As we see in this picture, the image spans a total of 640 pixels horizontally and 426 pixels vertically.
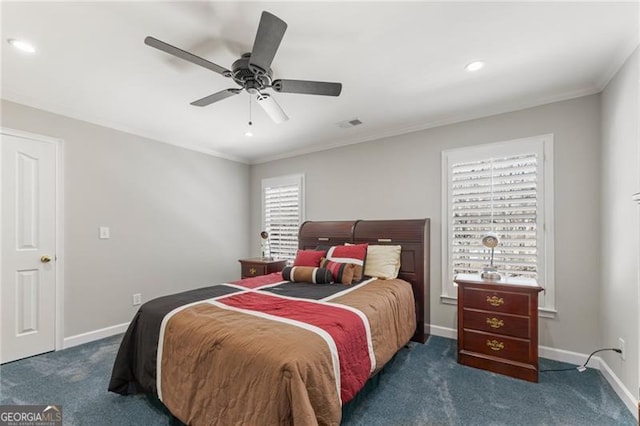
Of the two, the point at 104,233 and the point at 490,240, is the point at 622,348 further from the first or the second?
the point at 104,233

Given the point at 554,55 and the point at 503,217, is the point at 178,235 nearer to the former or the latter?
the point at 503,217

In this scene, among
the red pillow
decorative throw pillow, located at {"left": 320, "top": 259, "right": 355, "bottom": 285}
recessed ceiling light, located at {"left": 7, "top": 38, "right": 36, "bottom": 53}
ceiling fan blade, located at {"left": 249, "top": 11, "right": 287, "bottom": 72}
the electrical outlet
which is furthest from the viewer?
the red pillow

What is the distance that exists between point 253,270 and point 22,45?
10.4 feet

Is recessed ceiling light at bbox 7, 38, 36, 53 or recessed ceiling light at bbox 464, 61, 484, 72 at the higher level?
recessed ceiling light at bbox 7, 38, 36, 53

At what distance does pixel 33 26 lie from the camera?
1833mm

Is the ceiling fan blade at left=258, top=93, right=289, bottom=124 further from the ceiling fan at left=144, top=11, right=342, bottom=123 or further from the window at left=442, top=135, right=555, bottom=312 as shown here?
the window at left=442, top=135, right=555, bottom=312

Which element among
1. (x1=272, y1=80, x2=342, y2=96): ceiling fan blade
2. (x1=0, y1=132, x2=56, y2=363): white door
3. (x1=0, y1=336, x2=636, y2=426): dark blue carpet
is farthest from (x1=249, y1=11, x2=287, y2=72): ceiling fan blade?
(x1=0, y1=132, x2=56, y2=363): white door

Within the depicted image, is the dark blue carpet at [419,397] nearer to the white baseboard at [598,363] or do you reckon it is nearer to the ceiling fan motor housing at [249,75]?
the white baseboard at [598,363]

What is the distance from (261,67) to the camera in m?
1.82

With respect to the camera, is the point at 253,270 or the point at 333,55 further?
the point at 253,270

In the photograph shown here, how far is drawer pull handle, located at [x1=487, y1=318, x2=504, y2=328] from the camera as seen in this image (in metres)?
2.54

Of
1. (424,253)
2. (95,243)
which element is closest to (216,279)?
(95,243)

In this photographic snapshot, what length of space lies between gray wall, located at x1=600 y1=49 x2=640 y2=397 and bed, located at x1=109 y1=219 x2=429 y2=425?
5.12ft

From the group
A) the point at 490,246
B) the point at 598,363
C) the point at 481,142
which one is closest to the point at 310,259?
the point at 490,246
